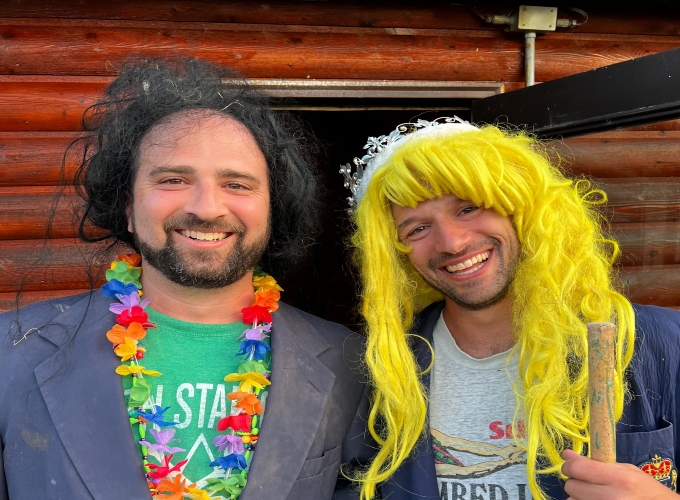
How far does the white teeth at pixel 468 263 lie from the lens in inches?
82.9

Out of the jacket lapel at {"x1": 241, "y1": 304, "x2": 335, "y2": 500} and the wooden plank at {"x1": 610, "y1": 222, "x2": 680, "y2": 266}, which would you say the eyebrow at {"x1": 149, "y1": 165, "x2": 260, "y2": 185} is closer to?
the jacket lapel at {"x1": 241, "y1": 304, "x2": 335, "y2": 500}

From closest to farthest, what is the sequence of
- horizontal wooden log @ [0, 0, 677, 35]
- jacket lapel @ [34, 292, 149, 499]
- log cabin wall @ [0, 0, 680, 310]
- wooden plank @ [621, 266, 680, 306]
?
jacket lapel @ [34, 292, 149, 499], log cabin wall @ [0, 0, 680, 310], horizontal wooden log @ [0, 0, 677, 35], wooden plank @ [621, 266, 680, 306]

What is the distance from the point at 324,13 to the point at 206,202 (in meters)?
1.69

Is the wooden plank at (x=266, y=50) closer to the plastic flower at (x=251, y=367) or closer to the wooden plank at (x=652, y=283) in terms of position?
the wooden plank at (x=652, y=283)

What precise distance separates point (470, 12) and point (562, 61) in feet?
1.90

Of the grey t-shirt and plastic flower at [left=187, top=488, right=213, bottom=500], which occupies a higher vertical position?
the grey t-shirt

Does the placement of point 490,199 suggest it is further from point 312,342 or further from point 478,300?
point 312,342

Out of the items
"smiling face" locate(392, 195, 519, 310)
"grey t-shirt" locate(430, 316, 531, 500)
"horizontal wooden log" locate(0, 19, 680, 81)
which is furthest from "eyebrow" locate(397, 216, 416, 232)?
"horizontal wooden log" locate(0, 19, 680, 81)

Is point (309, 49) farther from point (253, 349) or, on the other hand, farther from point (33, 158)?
point (253, 349)

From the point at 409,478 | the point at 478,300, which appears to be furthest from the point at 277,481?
the point at 478,300

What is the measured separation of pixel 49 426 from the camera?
1938 mm

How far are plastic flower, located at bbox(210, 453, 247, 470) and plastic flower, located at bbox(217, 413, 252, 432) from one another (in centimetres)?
8

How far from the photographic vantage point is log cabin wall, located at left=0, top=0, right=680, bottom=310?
3.00 metres

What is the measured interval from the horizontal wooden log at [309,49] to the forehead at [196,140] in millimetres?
1032
